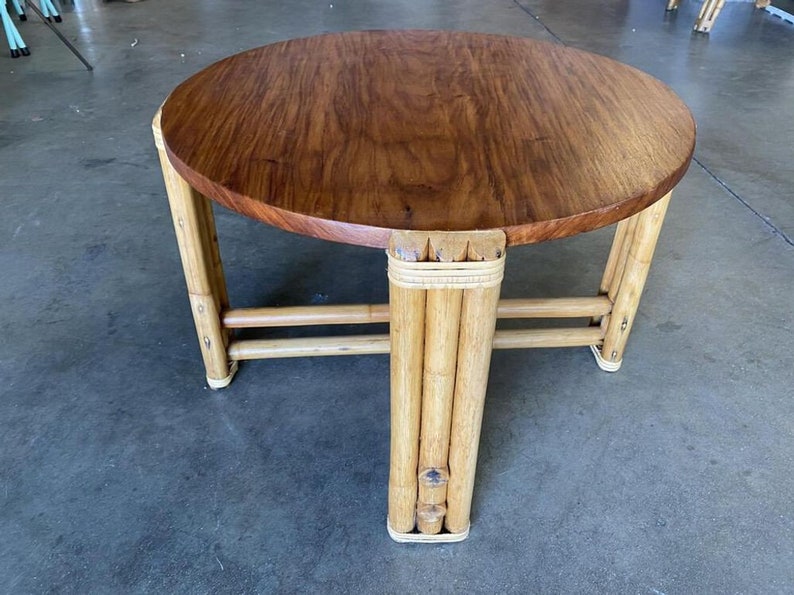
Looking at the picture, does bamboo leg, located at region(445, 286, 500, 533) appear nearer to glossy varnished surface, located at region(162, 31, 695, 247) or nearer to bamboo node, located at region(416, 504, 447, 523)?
bamboo node, located at region(416, 504, 447, 523)

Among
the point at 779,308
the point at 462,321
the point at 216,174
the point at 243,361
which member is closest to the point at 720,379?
the point at 779,308

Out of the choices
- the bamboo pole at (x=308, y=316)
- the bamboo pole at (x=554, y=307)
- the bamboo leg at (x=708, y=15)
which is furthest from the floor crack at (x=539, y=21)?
the bamboo pole at (x=308, y=316)

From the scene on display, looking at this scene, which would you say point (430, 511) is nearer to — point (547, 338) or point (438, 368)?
point (438, 368)

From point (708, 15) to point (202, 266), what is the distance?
18.2 ft

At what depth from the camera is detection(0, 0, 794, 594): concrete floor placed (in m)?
1.46

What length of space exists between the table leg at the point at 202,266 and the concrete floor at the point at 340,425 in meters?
0.12

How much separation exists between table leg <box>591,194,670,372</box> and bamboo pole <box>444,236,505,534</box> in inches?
27.2

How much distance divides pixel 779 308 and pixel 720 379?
52cm

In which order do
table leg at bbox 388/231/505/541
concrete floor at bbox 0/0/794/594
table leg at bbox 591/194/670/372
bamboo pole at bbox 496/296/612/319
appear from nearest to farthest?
table leg at bbox 388/231/505/541
concrete floor at bbox 0/0/794/594
table leg at bbox 591/194/670/372
bamboo pole at bbox 496/296/612/319

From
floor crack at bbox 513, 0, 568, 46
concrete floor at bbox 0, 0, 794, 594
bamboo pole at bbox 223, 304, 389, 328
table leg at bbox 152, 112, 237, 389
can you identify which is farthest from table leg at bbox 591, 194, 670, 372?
floor crack at bbox 513, 0, 568, 46

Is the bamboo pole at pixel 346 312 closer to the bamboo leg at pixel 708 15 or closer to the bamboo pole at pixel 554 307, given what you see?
the bamboo pole at pixel 554 307

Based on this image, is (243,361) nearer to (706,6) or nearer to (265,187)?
(265,187)

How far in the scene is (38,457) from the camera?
66.9 inches

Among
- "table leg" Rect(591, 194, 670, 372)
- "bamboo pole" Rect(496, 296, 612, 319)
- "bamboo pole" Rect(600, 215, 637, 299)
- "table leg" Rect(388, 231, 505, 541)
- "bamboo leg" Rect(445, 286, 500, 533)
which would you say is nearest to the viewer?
"table leg" Rect(388, 231, 505, 541)
